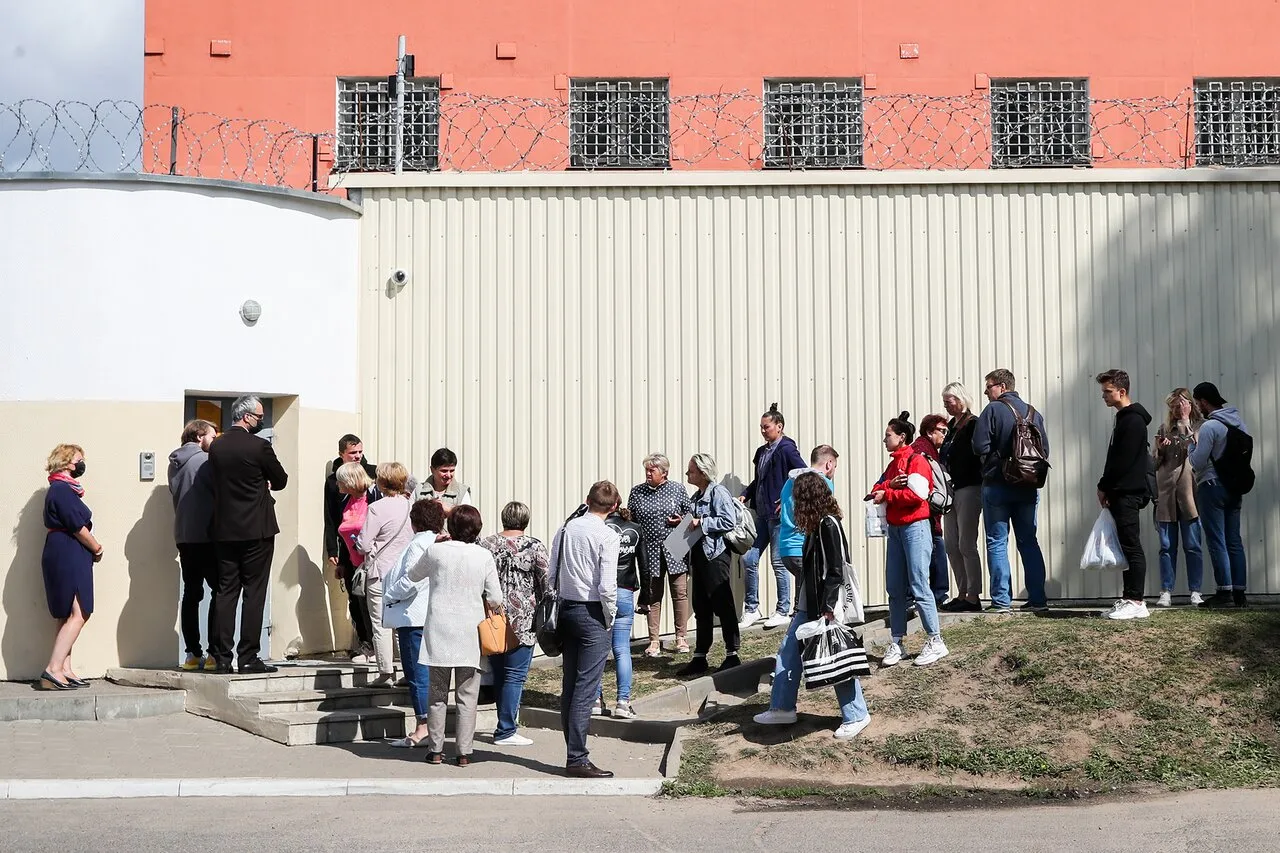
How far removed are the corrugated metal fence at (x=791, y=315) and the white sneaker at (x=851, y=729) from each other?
437 cm

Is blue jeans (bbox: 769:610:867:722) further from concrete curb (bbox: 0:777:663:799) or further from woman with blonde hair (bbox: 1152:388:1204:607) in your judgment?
woman with blonde hair (bbox: 1152:388:1204:607)

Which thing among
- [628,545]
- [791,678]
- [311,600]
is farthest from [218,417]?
[791,678]

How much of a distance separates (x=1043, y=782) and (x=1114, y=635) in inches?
78.7

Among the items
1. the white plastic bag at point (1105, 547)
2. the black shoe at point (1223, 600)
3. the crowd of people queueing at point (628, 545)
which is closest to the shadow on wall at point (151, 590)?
the crowd of people queueing at point (628, 545)

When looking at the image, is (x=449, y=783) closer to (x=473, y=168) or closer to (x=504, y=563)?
(x=504, y=563)

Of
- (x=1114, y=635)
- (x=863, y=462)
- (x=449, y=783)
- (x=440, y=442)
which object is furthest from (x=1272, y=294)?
(x=449, y=783)

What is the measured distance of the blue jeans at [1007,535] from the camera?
11.3 m

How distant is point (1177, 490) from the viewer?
38.1 feet

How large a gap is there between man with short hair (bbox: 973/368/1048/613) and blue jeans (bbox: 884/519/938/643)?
1.44 meters

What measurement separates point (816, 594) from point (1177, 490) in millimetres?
4157

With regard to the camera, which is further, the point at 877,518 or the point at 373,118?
the point at 373,118

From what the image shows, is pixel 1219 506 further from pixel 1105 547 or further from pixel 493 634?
pixel 493 634

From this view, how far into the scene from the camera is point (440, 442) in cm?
1343

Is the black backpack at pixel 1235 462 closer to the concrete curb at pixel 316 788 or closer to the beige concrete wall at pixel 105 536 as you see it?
the concrete curb at pixel 316 788
